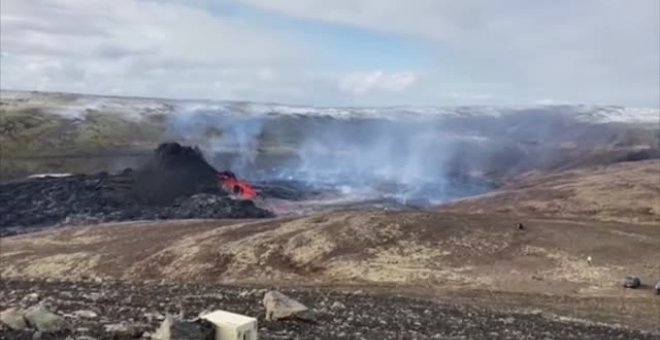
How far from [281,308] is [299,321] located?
0.55m

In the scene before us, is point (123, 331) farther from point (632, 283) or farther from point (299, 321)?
point (632, 283)

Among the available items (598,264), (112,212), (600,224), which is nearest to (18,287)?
(598,264)

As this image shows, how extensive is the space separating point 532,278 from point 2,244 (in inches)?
1237

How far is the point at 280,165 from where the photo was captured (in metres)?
127

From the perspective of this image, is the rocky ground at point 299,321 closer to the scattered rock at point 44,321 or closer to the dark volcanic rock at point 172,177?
the scattered rock at point 44,321

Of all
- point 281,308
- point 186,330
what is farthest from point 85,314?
point 186,330

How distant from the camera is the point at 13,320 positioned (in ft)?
53.0

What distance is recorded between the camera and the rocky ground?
60.3ft

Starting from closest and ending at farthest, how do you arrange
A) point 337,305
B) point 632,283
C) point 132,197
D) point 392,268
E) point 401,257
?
1. point 337,305
2. point 632,283
3. point 392,268
4. point 401,257
5. point 132,197

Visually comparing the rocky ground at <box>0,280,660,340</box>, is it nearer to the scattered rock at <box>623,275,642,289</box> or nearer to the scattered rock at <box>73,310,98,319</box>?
the scattered rock at <box>73,310,98,319</box>

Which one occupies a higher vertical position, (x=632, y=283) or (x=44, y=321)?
(x=44, y=321)

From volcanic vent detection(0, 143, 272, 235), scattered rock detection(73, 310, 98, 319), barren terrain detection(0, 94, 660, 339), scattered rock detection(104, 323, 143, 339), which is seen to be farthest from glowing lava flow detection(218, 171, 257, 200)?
scattered rock detection(104, 323, 143, 339)

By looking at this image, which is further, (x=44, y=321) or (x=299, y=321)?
(x=299, y=321)

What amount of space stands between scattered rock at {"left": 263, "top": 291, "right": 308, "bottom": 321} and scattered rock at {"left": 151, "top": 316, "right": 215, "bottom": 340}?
18.0 ft
